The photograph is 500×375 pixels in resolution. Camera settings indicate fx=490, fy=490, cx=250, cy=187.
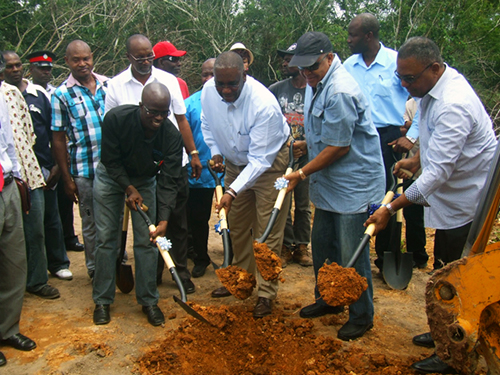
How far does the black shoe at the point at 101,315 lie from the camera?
398cm

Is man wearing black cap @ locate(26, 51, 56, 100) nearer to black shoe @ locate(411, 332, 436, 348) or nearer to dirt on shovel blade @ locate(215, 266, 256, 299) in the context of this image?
dirt on shovel blade @ locate(215, 266, 256, 299)

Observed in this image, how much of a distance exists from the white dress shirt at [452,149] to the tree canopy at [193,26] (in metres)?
7.68

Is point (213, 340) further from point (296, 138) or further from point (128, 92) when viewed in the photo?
point (296, 138)

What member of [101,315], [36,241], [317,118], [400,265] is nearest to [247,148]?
[317,118]

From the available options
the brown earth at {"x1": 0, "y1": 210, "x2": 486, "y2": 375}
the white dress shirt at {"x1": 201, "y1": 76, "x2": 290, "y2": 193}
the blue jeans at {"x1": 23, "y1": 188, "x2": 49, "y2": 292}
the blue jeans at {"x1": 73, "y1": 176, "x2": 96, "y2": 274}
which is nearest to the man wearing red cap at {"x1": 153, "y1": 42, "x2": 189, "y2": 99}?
the white dress shirt at {"x1": 201, "y1": 76, "x2": 290, "y2": 193}

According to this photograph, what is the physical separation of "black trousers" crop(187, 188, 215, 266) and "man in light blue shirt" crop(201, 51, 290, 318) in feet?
2.35

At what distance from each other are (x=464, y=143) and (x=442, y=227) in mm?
644

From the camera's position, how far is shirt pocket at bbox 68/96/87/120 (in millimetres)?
4512

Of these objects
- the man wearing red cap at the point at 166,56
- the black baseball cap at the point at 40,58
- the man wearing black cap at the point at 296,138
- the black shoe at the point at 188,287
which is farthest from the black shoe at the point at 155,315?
the black baseball cap at the point at 40,58

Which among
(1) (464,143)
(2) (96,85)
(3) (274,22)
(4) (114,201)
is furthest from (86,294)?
(3) (274,22)

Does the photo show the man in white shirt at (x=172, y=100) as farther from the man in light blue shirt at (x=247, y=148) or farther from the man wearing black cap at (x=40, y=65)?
the man wearing black cap at (x=40, y=65)

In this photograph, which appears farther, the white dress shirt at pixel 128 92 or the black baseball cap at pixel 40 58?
the black baseball cap at pixel 40 58

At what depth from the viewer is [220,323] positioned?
3680 millimetres

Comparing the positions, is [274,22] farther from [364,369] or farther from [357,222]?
[364,369]
